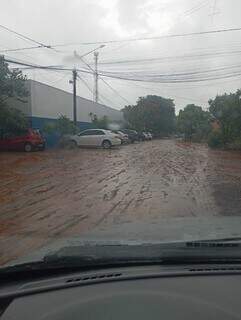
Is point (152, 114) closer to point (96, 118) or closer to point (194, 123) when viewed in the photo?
point (194, 123)

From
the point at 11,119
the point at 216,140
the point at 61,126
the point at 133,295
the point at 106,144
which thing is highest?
the point at 133,295

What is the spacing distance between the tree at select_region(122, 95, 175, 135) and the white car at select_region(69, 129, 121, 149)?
51.8 meters

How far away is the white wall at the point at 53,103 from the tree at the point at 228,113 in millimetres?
12306

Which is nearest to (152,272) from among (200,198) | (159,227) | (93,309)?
(93,309)

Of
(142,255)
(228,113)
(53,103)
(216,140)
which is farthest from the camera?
(216,140)

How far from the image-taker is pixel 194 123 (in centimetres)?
9244

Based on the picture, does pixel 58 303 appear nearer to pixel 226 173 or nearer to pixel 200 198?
pixel 200 198

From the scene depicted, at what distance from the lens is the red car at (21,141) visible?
38.6 m

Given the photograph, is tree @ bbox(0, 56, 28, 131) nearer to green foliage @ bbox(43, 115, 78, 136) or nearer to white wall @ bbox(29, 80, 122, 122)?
white wall @ bbox(29, 80, 122, 122)

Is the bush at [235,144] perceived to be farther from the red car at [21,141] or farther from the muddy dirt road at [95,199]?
the muddy dirt road at [95,199]

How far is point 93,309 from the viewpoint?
2412 mm

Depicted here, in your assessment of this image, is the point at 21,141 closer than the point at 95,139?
Yes

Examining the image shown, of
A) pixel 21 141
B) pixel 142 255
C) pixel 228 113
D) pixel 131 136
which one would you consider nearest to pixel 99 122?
pixel 131 136

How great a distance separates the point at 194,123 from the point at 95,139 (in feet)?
163
